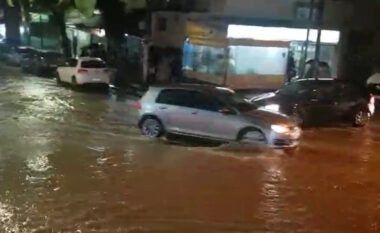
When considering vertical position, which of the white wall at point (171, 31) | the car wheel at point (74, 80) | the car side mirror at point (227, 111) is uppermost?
the white wall at point (171, 31)

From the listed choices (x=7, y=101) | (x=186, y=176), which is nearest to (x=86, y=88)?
(x=7, y=101)

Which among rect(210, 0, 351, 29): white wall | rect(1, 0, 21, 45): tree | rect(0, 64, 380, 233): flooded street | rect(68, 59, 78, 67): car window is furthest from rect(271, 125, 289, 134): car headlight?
rect(1, 0, 21, 45): tree

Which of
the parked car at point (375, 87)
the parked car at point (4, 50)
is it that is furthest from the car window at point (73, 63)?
the parked car at point (4, 50)

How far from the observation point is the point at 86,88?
29875 mm

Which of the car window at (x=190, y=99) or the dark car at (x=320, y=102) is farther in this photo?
the dark car at (x=320, y=102)

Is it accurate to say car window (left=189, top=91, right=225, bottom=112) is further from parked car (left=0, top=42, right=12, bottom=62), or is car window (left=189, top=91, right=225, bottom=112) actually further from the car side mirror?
parked car (left=0, top=42, right=12, bottom=62)

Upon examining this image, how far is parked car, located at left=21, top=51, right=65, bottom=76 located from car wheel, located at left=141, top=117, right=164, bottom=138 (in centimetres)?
1865

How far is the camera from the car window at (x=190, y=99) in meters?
16.3

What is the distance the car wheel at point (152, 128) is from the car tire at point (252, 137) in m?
2.35

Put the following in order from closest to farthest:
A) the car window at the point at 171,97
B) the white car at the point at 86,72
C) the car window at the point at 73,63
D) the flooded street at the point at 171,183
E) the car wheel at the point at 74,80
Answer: the flooded street at the point at 171,183, the car window at the point at 171,97, the white car at the point at 86,72, the car wheel at the point at 74,80, the car window at the point at 73,63

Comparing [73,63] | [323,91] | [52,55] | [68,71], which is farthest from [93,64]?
[323,91]

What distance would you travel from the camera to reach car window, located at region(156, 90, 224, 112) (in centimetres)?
1630

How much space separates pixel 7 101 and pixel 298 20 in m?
15.3

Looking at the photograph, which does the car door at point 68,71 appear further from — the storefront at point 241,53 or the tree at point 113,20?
the tree at point 113,20
